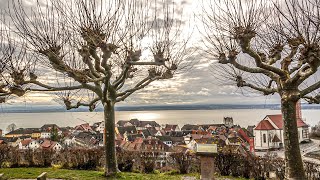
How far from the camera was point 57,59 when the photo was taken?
7.25 m

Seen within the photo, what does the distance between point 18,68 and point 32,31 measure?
137 centimetres

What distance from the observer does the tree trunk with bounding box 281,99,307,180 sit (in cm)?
645

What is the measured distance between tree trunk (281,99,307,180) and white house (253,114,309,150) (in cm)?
3152

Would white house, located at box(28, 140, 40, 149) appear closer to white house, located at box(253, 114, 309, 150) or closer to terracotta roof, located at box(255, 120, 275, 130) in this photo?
white house, located at box(253, 114, 309, 150)

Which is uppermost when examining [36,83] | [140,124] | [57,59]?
[57,59]

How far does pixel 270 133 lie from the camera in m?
36.1

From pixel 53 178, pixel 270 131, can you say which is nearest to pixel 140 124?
pixel 270 131

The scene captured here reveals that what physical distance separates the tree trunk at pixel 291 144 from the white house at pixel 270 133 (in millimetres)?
31519

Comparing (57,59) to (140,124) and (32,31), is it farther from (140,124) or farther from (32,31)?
(140,124)

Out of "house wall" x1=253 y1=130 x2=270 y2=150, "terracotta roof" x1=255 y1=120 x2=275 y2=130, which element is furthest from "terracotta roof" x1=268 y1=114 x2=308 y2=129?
"house wall" x1=253 y1=130 x2=270 y2=150

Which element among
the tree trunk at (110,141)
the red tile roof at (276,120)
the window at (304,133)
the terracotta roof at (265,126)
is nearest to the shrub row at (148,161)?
the tree trunk at (110,141)

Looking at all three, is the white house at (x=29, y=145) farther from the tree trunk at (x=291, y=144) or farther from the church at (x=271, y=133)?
the church at (x=271, y=133)

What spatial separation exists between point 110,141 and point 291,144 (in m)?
5.27

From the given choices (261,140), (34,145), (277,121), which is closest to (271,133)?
(261,140)
